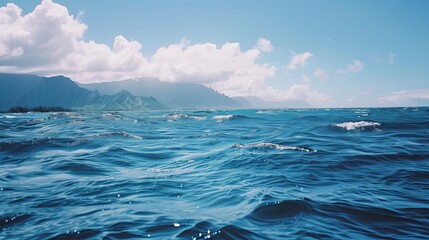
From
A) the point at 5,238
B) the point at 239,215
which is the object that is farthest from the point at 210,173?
the point at 5,238

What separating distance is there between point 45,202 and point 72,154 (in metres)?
8.42

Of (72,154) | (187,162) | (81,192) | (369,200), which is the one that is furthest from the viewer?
(72,154)

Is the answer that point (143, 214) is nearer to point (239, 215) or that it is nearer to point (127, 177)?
point (239, 215)

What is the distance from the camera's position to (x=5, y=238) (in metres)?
5.14

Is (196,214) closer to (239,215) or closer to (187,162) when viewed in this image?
(239,215)

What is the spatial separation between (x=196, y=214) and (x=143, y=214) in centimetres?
124

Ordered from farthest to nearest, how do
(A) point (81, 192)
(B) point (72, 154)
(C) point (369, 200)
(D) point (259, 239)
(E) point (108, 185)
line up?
(B) point (72, 154), (E) point (108, 185), (A) point (81, 192), (C) point (369, 200), (D) point (259, 239)

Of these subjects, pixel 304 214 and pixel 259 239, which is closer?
pixel 259 239

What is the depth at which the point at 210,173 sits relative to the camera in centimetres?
1065

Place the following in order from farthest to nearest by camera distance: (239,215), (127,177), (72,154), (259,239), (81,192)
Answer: (72,154), (127,177), (81,192), (239,215), (259,239)

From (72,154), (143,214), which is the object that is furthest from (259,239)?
(72,154)

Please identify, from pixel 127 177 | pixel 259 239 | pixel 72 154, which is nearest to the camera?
pixel 259 239

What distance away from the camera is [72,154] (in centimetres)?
1491

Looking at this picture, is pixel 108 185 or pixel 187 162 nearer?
pixel 108 185
